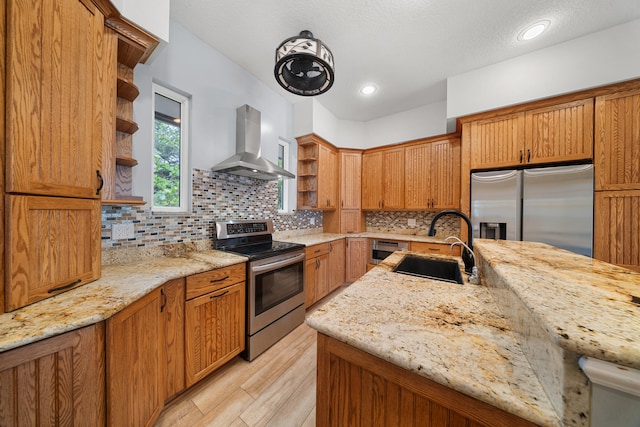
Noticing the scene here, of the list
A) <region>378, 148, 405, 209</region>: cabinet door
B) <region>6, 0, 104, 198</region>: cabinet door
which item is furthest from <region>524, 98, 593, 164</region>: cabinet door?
<region>6, 0, 104, 198</region>: cabinet door

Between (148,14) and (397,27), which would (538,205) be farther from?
(148,14)

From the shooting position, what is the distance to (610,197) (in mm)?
1977

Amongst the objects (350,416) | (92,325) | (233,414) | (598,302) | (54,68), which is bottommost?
(233,414)

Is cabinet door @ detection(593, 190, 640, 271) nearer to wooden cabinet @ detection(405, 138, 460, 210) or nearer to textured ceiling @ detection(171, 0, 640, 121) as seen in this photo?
wooden cabinet @ detection(405, 138, 460, 210)

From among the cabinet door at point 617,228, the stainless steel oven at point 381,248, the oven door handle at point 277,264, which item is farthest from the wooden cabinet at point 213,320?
the cabinet door at point 617,228

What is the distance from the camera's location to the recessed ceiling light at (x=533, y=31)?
1.91 metres

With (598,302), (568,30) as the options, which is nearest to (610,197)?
(568,30)

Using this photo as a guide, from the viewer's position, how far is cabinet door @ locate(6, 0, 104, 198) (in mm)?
847

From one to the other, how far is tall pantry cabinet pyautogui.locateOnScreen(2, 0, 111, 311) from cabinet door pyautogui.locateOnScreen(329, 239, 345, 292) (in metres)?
2.42

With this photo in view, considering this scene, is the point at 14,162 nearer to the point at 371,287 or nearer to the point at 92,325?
the point at 92,325

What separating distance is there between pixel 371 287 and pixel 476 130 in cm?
263

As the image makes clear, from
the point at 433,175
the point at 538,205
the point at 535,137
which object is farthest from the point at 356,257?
the point at 535,137

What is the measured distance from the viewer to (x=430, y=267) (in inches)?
65.6

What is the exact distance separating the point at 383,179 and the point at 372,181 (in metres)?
0.19
